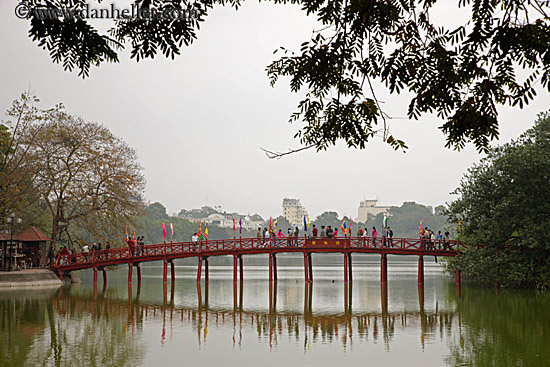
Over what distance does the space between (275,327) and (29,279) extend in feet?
63.7

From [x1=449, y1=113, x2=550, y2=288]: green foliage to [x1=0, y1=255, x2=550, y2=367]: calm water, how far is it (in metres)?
1.47

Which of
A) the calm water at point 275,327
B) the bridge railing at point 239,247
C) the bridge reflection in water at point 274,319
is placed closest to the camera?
the calm water at point 275,327

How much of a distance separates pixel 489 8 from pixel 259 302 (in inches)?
915

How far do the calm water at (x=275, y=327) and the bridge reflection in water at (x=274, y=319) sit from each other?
0.04 meters

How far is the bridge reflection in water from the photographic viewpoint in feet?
63.9

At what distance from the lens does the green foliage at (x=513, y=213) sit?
31562mm

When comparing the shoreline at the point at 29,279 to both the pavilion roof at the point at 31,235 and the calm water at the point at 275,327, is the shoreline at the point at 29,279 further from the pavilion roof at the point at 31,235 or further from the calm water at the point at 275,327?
the calm water at the point at 275,327

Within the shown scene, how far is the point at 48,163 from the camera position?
38.3 m

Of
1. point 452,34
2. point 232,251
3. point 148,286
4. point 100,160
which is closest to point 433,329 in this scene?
point 452,34

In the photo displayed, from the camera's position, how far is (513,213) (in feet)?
106

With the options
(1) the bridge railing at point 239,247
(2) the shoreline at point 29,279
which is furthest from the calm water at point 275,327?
(1) the bridge railing at point 239,247

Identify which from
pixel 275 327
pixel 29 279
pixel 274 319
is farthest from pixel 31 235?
pixel 275 327

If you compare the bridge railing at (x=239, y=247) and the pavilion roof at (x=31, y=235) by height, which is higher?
the pavilion roof at (x=31, y=235)

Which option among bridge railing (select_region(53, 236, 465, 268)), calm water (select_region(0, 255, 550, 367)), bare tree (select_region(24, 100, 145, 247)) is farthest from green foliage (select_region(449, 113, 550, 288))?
bare tree (select_region(24, 100, 145, 247))
